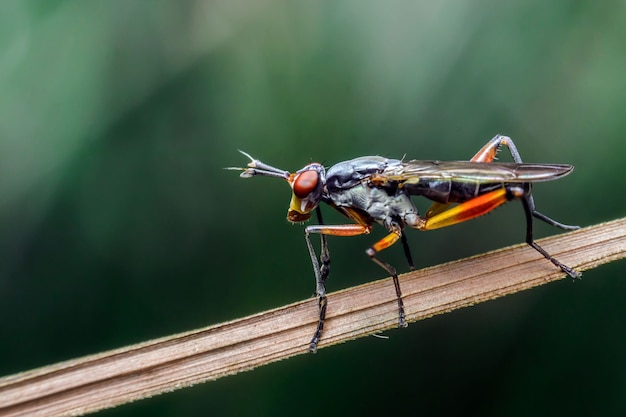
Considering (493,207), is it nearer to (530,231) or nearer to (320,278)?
(530,231)

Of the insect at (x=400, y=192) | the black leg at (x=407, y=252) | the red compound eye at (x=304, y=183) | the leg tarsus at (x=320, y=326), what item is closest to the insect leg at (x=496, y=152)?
the insect at (x=400, y=192)

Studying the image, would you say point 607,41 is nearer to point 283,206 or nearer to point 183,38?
point 283,206

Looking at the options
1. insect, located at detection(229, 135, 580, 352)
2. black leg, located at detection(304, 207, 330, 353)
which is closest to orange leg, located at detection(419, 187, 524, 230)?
insect, located at detection(229, 135, 580, 352)

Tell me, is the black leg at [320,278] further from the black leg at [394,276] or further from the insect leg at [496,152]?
the insect leg at [496,152]

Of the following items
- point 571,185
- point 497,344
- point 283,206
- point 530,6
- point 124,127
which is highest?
point 530,6

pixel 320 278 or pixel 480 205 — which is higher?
pixel 480 205

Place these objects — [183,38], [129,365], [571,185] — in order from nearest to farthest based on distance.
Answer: [129,365] < [571,185] < [183,38]

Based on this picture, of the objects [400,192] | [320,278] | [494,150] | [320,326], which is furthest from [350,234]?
[494,150]

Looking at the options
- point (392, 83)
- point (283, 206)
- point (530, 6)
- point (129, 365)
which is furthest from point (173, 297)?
point (530, 6)
